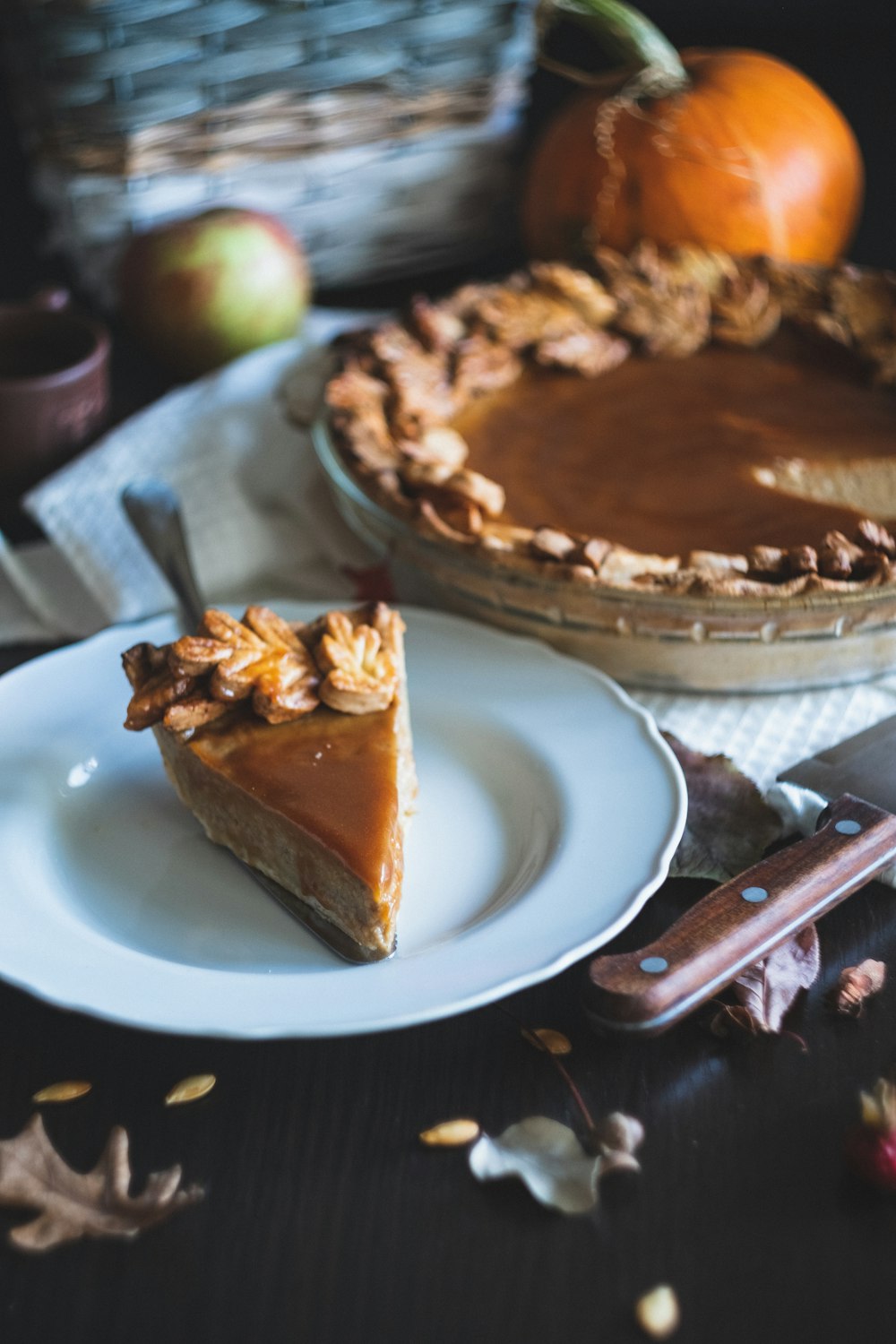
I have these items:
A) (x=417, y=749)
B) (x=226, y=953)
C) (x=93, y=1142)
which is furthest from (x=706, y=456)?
(x=93, y=1142)

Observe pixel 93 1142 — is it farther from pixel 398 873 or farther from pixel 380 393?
pixel 380 393

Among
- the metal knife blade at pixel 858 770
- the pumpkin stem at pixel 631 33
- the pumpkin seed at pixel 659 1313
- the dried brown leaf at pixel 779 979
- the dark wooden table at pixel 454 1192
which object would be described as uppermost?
the pumpkin stem at pixel 631 33

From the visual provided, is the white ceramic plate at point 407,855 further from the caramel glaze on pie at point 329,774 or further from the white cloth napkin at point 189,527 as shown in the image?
the white cloth napkin at point 189,527

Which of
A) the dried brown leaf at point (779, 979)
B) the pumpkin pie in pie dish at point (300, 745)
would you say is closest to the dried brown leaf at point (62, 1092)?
the pumpkin pie in pie dish at point (300, 745)

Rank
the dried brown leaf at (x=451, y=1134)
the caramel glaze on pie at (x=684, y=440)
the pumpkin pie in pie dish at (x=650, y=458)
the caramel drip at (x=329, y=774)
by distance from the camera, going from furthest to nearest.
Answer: the caramel glaze on pie at (x=684, y=440)
the pumpkin pie in pie dish at (x=650, y=458)
the caramel drip at (x=329, y=774)
the dried brown leaf at (x=451, y=1134)

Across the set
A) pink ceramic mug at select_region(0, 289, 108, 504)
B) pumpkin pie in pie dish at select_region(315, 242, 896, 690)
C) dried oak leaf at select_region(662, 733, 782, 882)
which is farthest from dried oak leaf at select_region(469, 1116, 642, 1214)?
pink ceramic mug at select_region(0, 289, 108, 504)

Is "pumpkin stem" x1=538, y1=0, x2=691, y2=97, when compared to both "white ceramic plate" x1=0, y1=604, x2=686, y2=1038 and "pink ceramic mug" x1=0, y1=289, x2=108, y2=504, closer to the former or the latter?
"pink ceramic mug" x1=0, y1=289, x2=108, y2=504

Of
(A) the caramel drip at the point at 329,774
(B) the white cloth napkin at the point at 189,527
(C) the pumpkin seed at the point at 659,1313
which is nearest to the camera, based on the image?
(C) the pumpkin seed at the point at 659,1313
